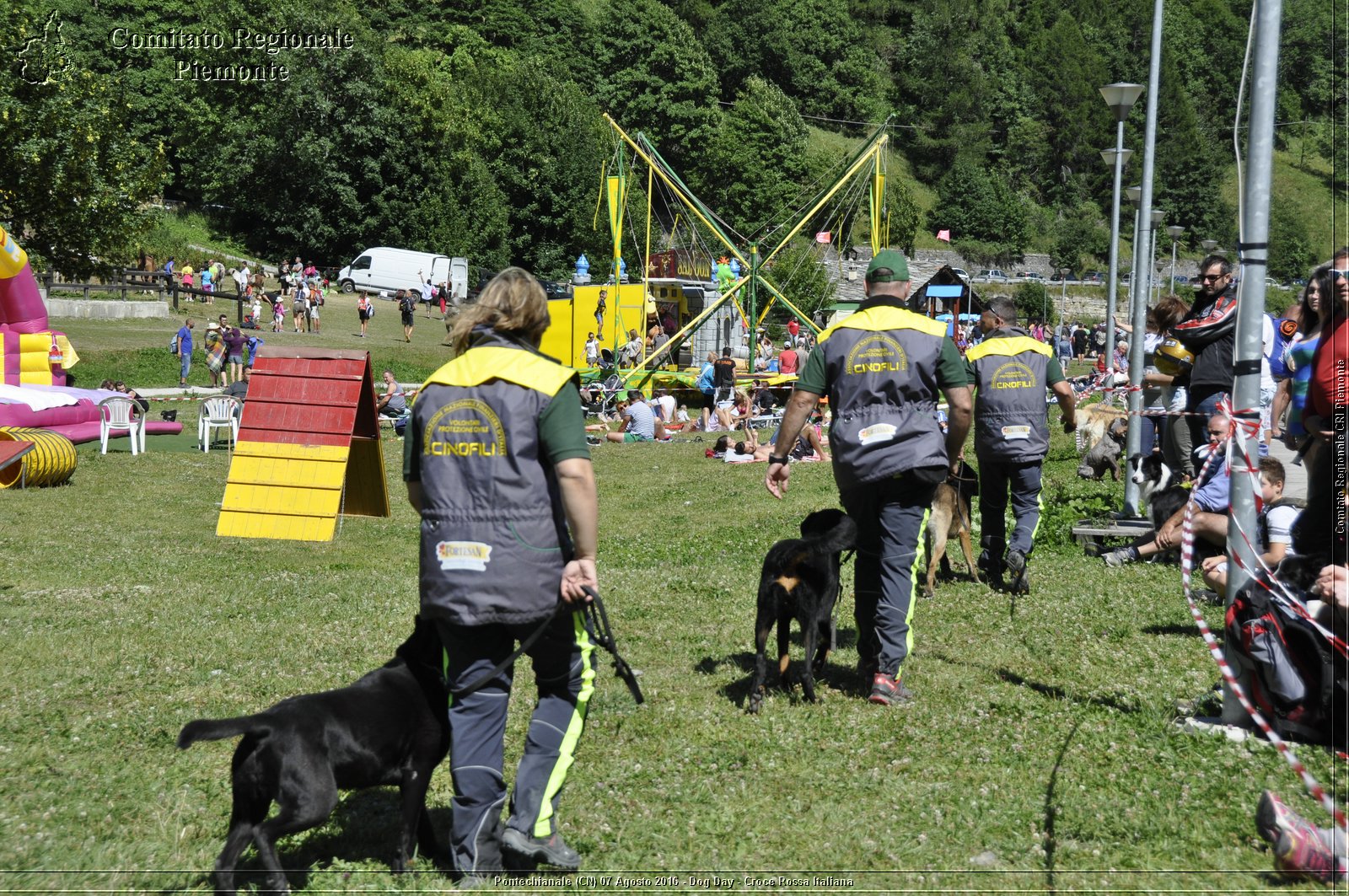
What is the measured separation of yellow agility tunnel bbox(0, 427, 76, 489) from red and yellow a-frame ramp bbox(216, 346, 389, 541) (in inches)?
161

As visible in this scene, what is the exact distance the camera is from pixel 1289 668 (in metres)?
4.89

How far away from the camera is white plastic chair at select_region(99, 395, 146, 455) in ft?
64.8

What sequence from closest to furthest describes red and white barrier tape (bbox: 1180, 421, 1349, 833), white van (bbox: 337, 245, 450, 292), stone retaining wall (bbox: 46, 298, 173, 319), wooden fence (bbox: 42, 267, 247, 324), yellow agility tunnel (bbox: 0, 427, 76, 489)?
1. red and white barrier tape (bbox: 1180, 421, 1349, 833)
2. yellow agility tunnel (bbox: 0, 427, 76, 489)
3. stone retaining wall (bbox: 46, 298, 173, 319)
4. wooden fence (bbox: 42, 267, 247, 324)
5. white van (bbox: 337, 245, 450, 292)

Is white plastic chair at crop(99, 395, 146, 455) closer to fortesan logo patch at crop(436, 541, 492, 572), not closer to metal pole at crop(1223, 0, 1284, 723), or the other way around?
fortesan logo patch at crop(436, 541, 492, 572)

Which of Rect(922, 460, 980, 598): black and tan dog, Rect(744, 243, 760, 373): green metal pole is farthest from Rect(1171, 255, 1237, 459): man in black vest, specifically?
Rect(744, 243, 760, 373): green metal pole

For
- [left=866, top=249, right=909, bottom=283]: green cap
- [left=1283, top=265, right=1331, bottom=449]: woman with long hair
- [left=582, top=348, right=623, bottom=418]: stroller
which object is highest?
[left=866, top=249, right=909, bottom=283]: green cap

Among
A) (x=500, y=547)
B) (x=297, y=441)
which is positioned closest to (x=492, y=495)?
(x=500, y=547)

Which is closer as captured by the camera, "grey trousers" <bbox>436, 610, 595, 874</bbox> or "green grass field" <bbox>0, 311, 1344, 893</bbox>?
"grey trousers" <bbox>436, 610, 595, 874</bbox>

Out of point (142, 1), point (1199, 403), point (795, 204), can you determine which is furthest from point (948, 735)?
point (142, 1)

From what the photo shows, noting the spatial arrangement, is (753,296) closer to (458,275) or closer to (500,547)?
(500,547)

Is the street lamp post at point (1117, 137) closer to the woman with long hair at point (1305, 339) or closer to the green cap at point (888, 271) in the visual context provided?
the green cap at point (888, 271)

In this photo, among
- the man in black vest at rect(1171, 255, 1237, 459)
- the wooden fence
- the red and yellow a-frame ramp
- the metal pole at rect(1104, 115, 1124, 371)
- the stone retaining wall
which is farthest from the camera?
the wooden fence

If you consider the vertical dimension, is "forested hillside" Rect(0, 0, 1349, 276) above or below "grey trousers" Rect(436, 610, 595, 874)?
above

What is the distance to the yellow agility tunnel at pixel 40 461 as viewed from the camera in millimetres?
15352
